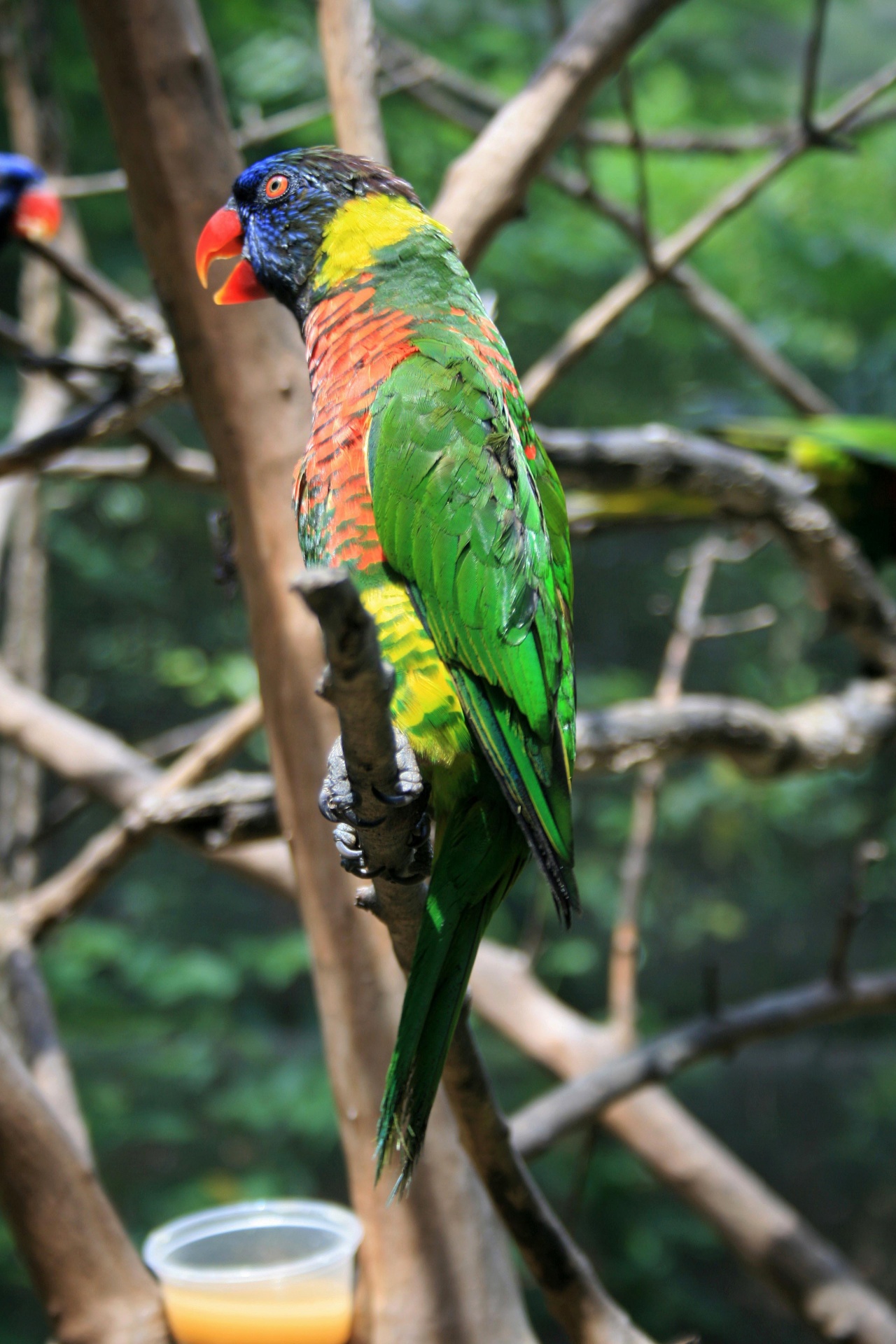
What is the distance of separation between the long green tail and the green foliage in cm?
229

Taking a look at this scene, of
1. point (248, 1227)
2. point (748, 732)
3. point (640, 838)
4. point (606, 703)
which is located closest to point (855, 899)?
point (748, 732)

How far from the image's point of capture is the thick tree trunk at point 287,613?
989 mm

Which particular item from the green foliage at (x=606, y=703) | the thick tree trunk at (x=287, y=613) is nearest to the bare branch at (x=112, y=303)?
the thick tree trunk at (x=287, y=613)

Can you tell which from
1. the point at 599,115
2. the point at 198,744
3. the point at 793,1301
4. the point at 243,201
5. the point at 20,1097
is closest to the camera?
the point at 243,201

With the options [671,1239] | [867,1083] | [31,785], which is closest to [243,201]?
[31,785]

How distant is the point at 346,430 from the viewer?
0.65 metres

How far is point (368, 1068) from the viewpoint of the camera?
1014 millimetres

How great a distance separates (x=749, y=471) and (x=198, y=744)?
3.02 ft

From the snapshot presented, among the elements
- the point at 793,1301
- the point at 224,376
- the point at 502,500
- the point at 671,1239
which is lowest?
the point at 671,1239

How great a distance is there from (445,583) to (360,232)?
10.5 inches

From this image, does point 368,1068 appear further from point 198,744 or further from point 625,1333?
point 198,744

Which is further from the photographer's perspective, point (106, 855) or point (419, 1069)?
point (106, 855)

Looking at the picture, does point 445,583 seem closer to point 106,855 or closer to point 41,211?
point 106,855

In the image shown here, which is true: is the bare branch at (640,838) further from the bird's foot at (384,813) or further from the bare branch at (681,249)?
the bird's foot at (384,813)
